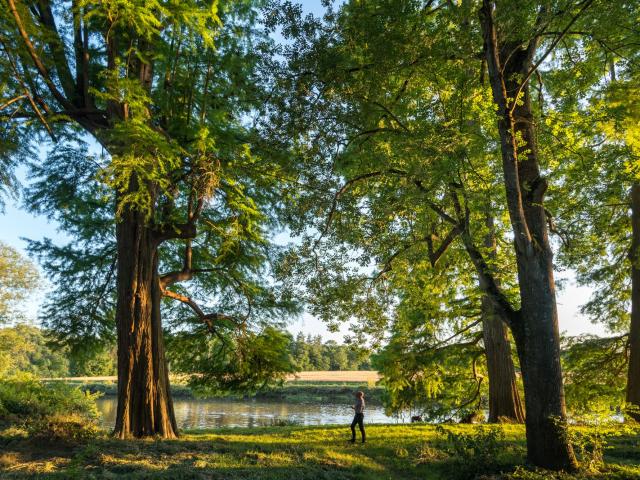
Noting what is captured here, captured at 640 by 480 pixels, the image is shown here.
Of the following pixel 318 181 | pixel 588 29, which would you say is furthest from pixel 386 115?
pixel 588 29

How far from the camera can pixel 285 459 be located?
8.47 metres

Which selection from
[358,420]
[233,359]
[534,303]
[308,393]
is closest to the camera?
[534,303]

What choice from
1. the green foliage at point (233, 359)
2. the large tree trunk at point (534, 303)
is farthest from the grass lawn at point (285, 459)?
the green foliage at point (233, 359)

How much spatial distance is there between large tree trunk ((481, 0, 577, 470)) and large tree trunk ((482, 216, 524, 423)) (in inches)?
209

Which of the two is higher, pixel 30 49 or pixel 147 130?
pixel 30 49

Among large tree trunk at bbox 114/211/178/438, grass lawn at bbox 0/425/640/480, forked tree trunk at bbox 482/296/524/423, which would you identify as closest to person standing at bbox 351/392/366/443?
grass lawn at bbox 0/425/640/480

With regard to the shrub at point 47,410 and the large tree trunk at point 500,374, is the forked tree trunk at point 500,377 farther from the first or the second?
the shrub at point 47,410

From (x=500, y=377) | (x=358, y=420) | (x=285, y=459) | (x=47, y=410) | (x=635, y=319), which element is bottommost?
(x=285, y=459)

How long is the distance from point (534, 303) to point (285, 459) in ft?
17.6

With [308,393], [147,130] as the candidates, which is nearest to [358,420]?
[147,130]

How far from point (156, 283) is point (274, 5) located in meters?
7.25

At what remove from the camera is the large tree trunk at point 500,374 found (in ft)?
44.8

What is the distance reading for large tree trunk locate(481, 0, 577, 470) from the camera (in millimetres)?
7395

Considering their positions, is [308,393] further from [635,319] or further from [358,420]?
[358,420]
